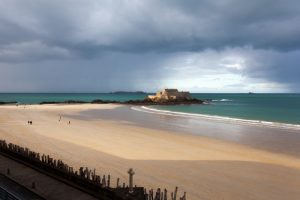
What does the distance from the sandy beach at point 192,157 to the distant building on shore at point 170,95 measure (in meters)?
88.5

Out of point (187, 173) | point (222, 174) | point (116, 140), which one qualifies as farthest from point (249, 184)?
point (116, 140)

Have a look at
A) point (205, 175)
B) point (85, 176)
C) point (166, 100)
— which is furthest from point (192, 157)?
point (166, 100)

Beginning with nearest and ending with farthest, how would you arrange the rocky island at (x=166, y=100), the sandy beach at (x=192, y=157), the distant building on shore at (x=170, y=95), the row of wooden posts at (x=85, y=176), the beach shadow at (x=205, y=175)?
the row of wooden posts at (x=85, y=176)
the beach shadow at (x=205, y=175)
the sandy beach at (x=192, y=157)
the rocky island at (x=166, y=100)
the distant building on shore at (x=170, y=95)

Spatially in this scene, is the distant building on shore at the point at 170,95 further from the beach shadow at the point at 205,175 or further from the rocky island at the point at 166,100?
the beach shadow at the point at 205,175

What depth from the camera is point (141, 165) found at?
67.7 feet

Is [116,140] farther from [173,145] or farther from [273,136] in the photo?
[273,136]

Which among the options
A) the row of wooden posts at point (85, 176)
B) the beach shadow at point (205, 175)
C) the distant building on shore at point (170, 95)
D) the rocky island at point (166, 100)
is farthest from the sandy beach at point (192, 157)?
the distant building on shore at point (170, 95)

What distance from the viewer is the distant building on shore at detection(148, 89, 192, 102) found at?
413 ft

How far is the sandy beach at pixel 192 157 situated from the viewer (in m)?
16.5

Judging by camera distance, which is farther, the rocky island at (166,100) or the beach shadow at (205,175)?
the rocky island at (166,100)

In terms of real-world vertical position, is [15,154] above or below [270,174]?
above

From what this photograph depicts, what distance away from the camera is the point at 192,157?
23.5 metres

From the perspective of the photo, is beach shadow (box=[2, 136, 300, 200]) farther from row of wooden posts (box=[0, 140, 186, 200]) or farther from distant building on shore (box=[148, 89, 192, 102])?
distant building on shore (box=[148, 89, 192, 102])

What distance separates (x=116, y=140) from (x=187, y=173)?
12.6m
